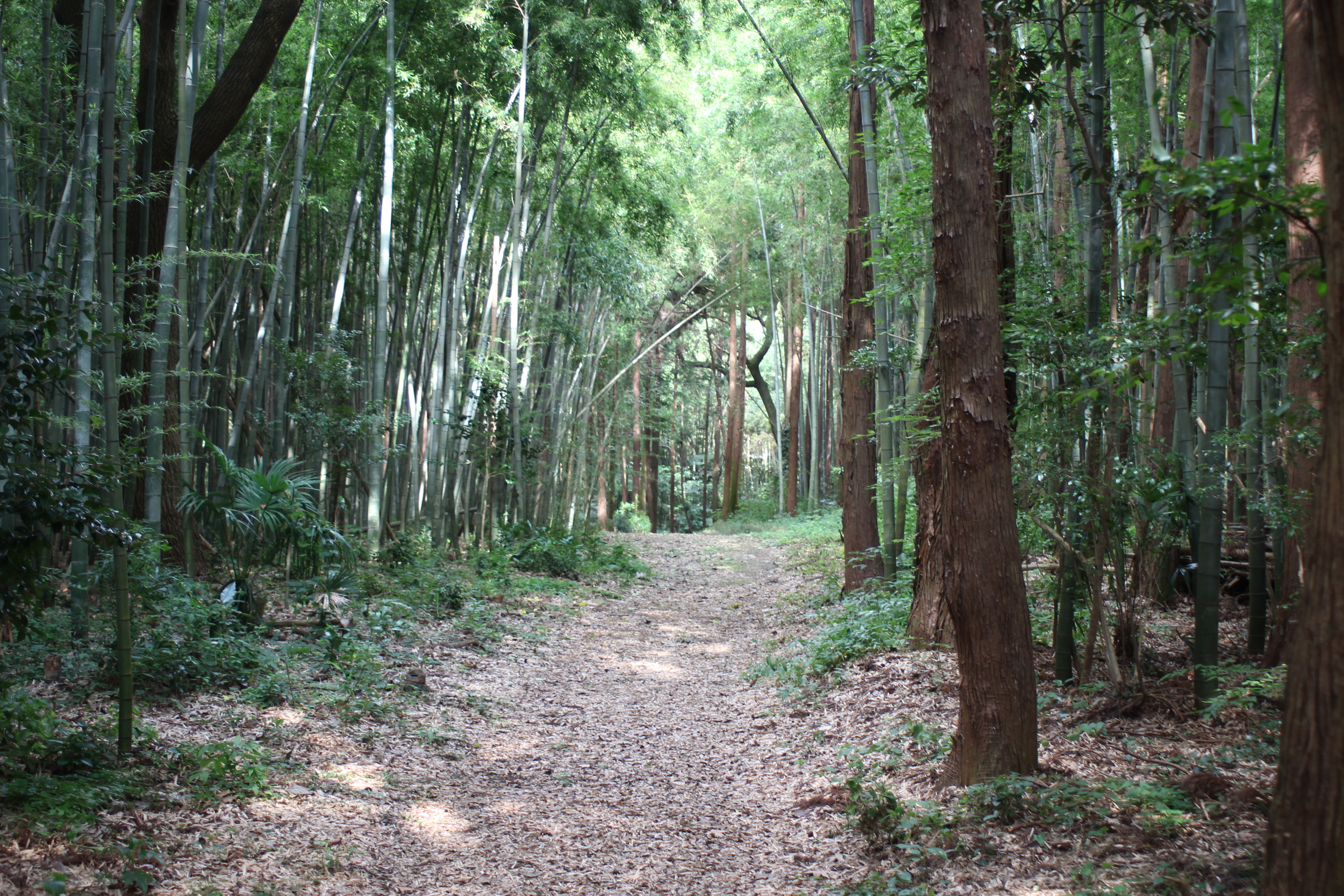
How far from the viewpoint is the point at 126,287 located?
454cm

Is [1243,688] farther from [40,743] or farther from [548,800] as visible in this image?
[40,743]

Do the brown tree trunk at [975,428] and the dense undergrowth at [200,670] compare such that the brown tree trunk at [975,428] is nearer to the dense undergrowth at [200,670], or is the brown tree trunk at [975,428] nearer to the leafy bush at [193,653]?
the dense undergrowth at [200,670]

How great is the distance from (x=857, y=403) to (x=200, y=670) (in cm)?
498

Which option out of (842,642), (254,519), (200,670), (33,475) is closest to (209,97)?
(254,519)

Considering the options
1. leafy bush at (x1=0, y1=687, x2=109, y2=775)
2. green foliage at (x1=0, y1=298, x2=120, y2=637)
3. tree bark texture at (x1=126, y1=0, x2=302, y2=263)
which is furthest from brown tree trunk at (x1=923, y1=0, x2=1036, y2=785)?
tree bark texture at (x1=126, y1=0, x2=302, y2=263)

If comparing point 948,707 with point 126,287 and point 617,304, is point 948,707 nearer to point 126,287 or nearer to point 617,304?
point 126,287

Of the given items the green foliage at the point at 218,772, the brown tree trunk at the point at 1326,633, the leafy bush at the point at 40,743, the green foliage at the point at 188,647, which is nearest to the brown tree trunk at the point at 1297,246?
the brown tree trunk at the point at 1326,633

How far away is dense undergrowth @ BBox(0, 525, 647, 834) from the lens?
247 cm

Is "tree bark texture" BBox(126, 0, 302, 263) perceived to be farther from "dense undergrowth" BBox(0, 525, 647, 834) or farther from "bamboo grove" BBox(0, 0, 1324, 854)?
"dense undergrowth" BBox(0, 525, 647, 834)

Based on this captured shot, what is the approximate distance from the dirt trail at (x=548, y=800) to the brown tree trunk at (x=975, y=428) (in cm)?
68

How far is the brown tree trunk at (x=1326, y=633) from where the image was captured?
1298 mm

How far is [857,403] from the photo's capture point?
677cm

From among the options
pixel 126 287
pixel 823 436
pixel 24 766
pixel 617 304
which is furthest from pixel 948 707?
pixel 823 436

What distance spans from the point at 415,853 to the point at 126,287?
3616mm
